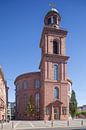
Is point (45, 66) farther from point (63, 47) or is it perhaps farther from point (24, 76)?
point (24, 76)

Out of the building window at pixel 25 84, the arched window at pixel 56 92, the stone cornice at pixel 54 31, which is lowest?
the arched window at pixel 56 92

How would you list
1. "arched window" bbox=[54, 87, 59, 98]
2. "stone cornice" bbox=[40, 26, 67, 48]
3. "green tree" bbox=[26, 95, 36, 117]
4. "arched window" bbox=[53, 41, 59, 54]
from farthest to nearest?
"green tree" bbox=[26, 95, 36, 117] → "arched window" bbox=[53, 41, 59, 54] → "stone cornice" bbox=[40, 26, 67, 48] → "arched window" bbox=[54, 87, 59, 98]

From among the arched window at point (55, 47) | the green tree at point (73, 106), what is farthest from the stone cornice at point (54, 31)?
the green tree at point (73, 106)

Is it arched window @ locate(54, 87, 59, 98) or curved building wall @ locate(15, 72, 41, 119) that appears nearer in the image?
arched window @ locate(54, 87, 59, 98)

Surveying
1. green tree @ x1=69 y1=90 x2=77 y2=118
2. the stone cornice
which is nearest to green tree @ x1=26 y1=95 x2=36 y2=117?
green tree @ x1=69 y1=90 x2=77 y2=118

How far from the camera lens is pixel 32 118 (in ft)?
263

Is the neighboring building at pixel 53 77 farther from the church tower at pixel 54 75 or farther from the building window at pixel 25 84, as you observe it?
the building window at pixel 25 84

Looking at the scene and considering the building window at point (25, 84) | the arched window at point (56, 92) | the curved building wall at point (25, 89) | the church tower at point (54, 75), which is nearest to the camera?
the church tower at point (54, 75)

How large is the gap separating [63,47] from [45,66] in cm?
852

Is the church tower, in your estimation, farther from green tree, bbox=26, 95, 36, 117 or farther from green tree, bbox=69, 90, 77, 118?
green tree, bbox=69, 90, 77, 118

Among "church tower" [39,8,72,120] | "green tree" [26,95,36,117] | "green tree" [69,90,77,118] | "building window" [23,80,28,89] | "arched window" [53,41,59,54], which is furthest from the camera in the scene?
"building window" [23,80,28,89]

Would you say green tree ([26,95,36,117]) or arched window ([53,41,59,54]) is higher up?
arched window ([53,41,59,54])

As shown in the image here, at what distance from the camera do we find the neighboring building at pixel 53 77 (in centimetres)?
7350

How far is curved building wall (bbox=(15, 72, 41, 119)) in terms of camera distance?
8556 centimetres
